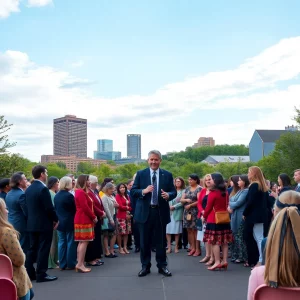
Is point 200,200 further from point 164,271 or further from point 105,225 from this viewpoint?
point 164,271

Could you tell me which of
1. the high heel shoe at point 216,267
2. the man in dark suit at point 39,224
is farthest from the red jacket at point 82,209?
the high heel shoe at point 216,267

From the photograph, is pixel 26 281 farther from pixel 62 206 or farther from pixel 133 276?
pixel 62 206

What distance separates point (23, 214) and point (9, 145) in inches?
841

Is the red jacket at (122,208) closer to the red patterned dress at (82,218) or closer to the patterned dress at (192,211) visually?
the patterned dress at (192,211)

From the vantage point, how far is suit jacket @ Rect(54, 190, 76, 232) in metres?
8.26

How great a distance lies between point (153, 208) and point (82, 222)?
1501 mm

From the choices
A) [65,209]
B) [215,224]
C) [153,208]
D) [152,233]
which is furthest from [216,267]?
[65,209]

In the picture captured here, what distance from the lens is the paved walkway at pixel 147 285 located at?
6.17m

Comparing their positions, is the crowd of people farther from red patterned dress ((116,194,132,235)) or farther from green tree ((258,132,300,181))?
green tree ((258,132,300,181))

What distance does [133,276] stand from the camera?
756 centimetres

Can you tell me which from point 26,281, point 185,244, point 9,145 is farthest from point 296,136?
point 26,281

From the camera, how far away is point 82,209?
8.08 metres

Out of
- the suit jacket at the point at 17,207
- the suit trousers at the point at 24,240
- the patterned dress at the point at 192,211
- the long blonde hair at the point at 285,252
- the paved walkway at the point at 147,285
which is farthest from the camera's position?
the patterned dress at the point at 192,211

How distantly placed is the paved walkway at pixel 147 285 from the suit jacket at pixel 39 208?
0.95 m
